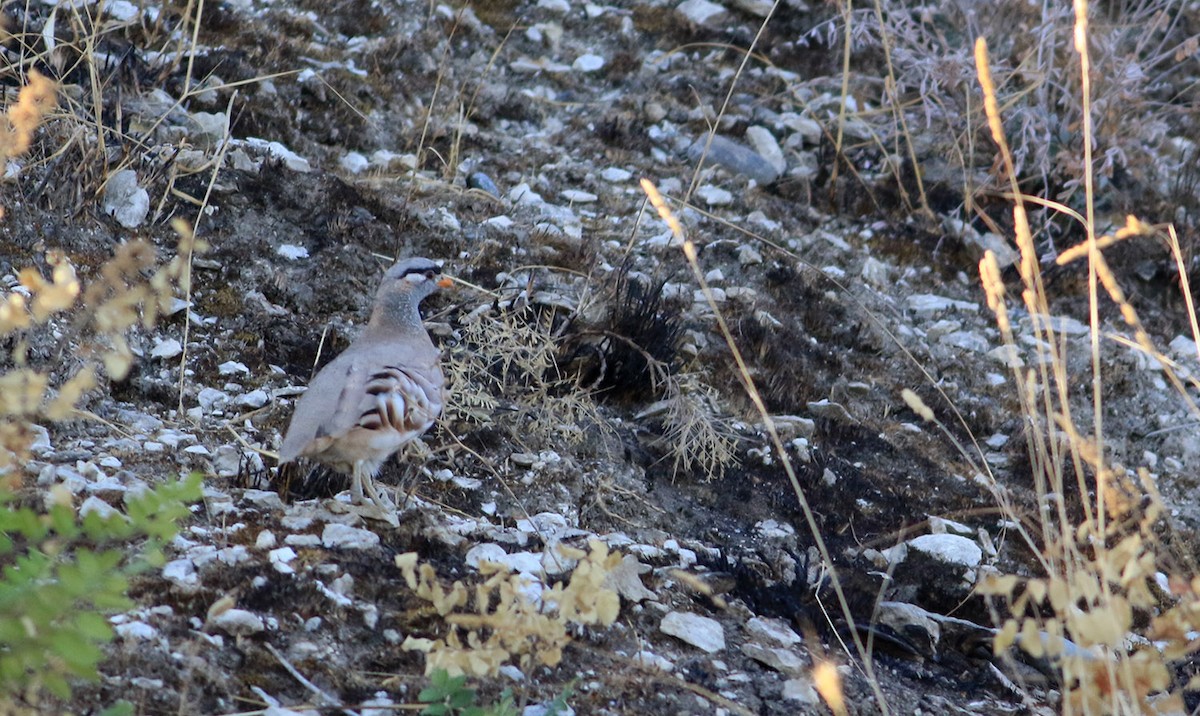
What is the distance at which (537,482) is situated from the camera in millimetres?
4160

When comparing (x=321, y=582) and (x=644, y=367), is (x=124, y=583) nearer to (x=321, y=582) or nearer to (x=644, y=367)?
(x=321, y=582)

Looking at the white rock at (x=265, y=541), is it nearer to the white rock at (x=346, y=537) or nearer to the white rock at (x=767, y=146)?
the white rock at (x=346, y=537)

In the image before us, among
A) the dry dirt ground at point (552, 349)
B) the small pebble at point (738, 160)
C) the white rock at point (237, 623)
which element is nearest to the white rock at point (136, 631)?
the dry dirt ground at point (552, 349)

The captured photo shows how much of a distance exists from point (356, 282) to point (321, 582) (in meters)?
2.05

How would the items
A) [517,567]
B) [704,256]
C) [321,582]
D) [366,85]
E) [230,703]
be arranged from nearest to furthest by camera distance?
[230,703] < [321,582] < [517,567] < [704,256] < [366,85]

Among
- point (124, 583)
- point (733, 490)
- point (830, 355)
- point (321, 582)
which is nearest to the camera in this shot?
point (124, 583)

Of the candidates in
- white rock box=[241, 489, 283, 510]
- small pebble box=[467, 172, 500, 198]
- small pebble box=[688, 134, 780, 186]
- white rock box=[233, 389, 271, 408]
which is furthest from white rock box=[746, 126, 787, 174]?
white rock box=[241, 489, 283, 510]

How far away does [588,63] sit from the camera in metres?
7.40

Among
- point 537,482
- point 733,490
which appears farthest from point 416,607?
point 733,490

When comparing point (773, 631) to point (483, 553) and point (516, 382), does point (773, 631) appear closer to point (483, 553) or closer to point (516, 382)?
point (483, 553)

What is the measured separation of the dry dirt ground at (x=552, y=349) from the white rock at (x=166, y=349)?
0.08 feet

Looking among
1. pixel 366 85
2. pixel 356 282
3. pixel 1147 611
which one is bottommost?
pixel 1147 611

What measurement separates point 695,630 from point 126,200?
113 inches

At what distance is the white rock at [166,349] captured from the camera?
4.30 m
